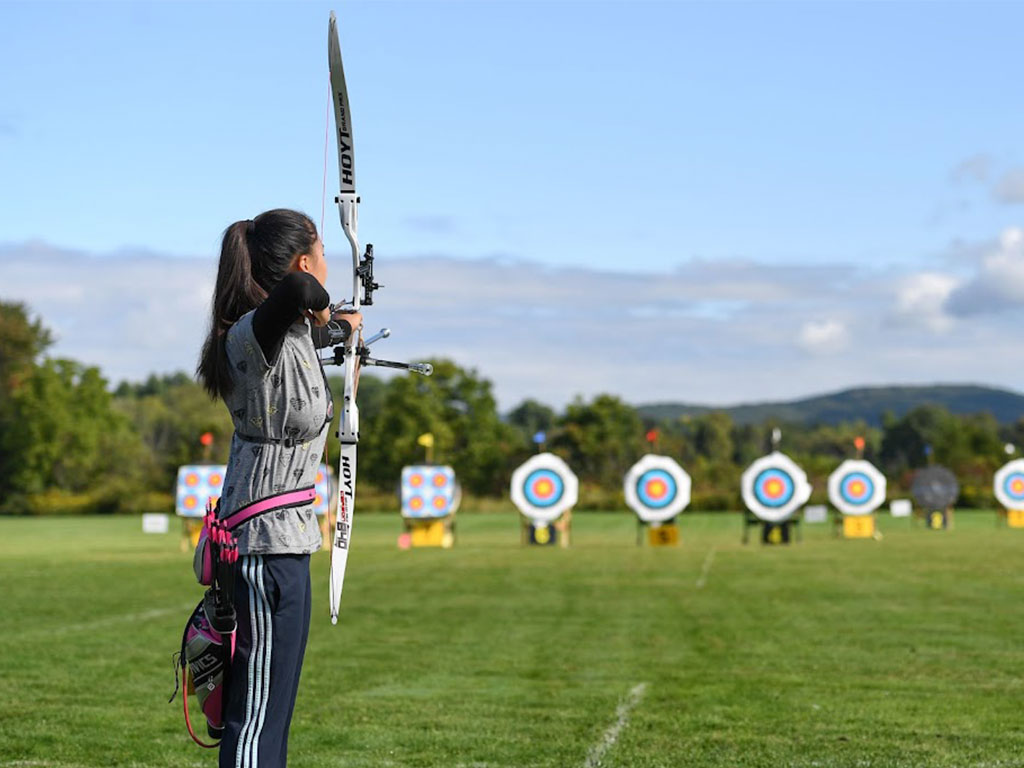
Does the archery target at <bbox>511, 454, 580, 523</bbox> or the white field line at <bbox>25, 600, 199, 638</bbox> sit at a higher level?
the archery target at <bbox>511, 454, 580, 523</bbox>

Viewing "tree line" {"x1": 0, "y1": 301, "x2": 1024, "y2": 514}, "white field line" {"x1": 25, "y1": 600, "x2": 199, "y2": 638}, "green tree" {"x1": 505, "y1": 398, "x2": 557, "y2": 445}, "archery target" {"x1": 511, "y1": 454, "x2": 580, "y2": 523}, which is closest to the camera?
"white field line" {"x1": 25, "y1": 600, "x2": 199, "y2": 638}

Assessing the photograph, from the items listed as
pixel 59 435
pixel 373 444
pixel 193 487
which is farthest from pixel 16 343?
pixel 193 487

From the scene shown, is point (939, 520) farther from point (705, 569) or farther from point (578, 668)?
point (578, 668)

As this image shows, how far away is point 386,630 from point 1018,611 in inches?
254

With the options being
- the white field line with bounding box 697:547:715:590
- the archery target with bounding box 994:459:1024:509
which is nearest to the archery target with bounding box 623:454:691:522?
the white field line with bounding box 697:547:715:590

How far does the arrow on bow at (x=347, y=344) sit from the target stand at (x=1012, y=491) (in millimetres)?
40428

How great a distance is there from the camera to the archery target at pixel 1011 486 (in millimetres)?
42594

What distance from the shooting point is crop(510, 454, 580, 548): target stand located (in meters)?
32.2

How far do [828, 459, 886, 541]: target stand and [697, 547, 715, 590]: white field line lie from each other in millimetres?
7766

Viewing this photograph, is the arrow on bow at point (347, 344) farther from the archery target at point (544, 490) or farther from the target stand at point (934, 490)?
the target stand at point (934, 490)

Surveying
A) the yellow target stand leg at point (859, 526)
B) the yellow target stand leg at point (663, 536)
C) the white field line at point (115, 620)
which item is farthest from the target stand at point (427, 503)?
the white field line at point (115, 620)

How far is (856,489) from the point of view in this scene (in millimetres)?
36250

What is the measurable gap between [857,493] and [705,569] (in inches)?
565

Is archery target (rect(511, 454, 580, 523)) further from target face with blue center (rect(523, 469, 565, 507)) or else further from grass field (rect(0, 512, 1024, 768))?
grass field (rect(0, 512, 1024, 768))
